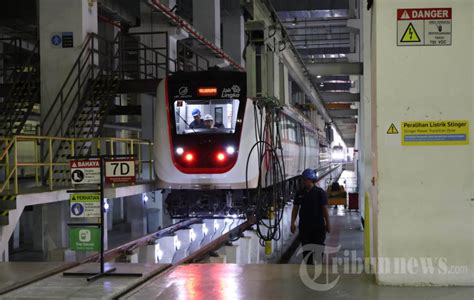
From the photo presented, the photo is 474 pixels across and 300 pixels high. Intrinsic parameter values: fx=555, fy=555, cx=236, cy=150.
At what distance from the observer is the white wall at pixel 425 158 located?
476 cm

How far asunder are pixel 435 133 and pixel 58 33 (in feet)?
36.3

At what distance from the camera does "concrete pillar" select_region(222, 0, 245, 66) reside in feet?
74.3

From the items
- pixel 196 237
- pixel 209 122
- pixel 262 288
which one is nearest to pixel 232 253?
pixel 209 122

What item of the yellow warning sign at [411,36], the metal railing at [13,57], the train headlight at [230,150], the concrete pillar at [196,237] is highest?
the metal railing at [13,57]

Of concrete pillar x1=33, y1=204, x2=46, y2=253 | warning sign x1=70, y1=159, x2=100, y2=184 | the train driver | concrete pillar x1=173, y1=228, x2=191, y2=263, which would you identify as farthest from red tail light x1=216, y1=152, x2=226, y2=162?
concrete pillar x1=33, y1=204, x2=46, y2=253

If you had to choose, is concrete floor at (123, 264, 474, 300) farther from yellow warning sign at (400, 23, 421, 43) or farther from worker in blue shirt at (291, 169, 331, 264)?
yellow warning sign at (400, 23, 421, 43)

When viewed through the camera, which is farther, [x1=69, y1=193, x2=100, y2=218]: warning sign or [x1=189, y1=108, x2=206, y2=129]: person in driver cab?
[x1=189, y1=108, x2=206, y2=129]: person in driver cab

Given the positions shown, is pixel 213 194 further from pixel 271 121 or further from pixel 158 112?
pixel 271 121

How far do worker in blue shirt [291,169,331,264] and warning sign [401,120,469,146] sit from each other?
8.37 feet

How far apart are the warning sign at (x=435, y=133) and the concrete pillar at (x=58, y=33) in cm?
1039

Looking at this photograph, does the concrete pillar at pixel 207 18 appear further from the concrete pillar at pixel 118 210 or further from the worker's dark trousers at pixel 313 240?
the worker's dark trousers at pixel 313 240

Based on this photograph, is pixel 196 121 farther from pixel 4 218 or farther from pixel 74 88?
pixel 74 88

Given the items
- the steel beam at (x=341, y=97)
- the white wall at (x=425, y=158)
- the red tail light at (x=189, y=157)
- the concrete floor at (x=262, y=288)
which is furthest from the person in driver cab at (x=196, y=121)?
the steel beam at (x=341, y=97)

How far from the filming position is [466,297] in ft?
14.6
